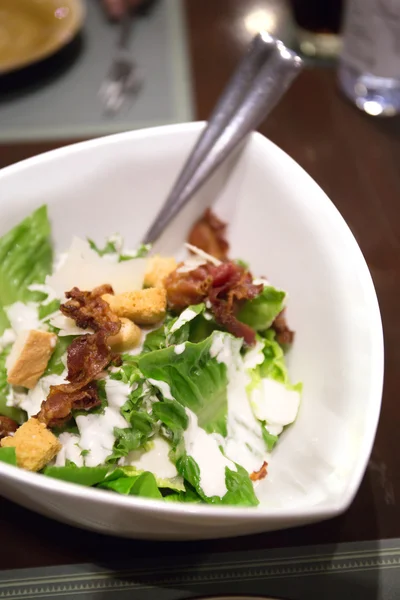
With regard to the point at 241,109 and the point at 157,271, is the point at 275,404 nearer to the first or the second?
the point at 157,271

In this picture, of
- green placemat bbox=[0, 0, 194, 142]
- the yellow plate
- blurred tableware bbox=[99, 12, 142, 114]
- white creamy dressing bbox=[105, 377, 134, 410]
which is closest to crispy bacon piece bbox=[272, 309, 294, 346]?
white creamy dressing bbox=[105, 377, 134, 410]

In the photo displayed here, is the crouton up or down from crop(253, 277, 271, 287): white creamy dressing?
down

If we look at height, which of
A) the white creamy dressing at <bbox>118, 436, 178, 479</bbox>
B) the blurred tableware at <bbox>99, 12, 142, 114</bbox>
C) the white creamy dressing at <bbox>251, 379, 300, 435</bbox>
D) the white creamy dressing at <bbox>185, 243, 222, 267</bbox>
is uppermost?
the blurred tableware at <bbox>99, 12, 142, 114</bbox>

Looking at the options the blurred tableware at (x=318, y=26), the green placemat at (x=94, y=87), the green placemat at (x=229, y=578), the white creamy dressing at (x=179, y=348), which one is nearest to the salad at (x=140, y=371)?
the white creamy dressing at (x=179, y=348)

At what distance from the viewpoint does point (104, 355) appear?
2.98 ft

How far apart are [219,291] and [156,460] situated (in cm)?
30

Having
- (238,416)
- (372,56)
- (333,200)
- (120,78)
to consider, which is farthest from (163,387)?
(120,78)

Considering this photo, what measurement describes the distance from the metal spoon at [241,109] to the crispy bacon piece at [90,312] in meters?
0.32

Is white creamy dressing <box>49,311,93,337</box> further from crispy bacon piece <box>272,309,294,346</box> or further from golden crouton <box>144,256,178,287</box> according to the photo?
crispy bacon piece <box>272,309,294,346</box>

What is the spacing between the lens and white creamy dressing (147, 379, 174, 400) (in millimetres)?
894

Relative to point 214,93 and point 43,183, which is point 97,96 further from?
point 43,183

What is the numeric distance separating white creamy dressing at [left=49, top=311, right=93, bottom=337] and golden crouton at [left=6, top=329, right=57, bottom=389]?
0.7 inches

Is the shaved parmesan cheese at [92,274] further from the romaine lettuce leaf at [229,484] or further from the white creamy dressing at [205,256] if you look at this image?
the romaine lettuce leaf at [229,484]

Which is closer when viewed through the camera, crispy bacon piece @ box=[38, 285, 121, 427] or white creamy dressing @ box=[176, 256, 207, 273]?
crispy bacon piece @ box=[38, 285, 121, 427]
